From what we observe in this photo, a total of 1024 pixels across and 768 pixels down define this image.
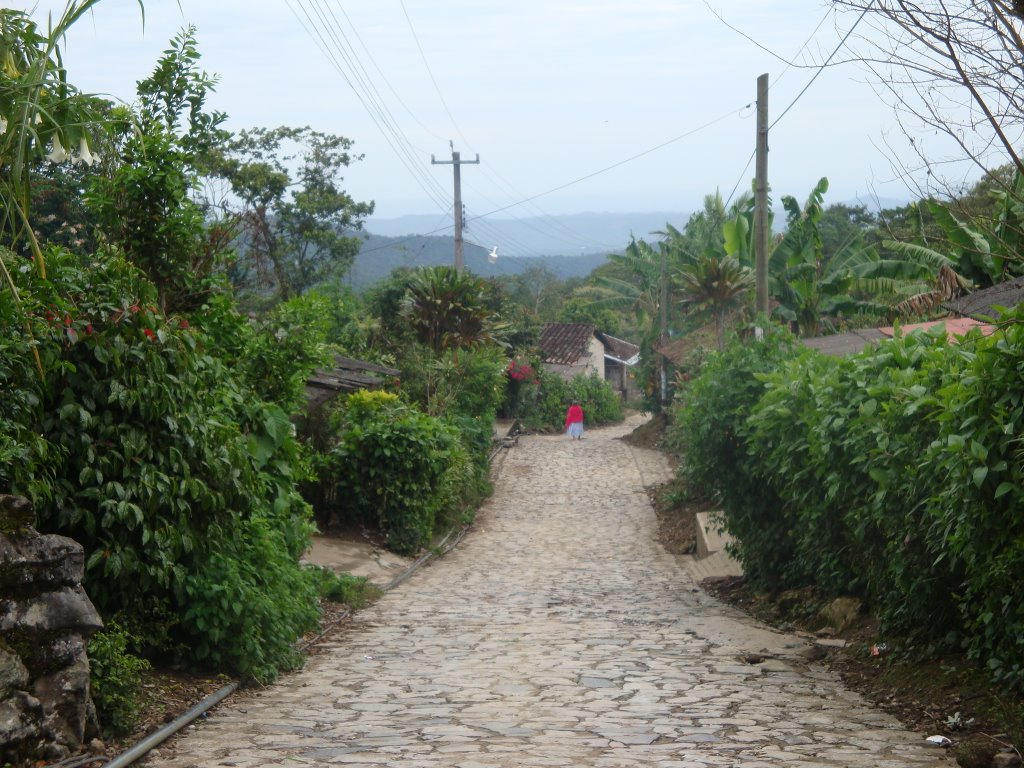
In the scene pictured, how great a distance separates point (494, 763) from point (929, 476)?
3569 mm

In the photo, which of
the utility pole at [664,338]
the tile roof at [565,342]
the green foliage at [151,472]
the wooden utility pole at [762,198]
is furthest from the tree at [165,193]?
the tile roof at [565,342]

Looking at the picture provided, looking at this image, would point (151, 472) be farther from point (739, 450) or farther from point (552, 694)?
point (739, 450)

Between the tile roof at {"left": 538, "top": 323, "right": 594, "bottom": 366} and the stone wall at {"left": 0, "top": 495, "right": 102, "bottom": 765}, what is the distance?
4987 cm

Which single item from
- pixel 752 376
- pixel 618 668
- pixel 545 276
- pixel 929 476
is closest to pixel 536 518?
pixel 752 376

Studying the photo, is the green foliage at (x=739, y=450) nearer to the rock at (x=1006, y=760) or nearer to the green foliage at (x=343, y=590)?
the green foliage at (x=343, y=590)

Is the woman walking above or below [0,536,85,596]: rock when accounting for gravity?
below

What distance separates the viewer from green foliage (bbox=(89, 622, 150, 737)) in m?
6.30

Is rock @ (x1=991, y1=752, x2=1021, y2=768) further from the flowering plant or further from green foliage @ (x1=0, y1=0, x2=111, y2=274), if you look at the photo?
the flowering plant

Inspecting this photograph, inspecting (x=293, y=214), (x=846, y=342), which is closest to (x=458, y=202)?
(x=293, y=214)

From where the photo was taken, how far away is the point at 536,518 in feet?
83.1

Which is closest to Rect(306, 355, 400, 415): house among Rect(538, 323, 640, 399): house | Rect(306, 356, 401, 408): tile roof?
Rect(306, 356, 401, 408): tile roof

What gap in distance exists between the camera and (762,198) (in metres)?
18.4

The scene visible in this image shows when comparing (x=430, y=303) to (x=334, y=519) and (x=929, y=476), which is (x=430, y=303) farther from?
(x=929, y=476)

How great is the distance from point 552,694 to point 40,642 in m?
3.79
